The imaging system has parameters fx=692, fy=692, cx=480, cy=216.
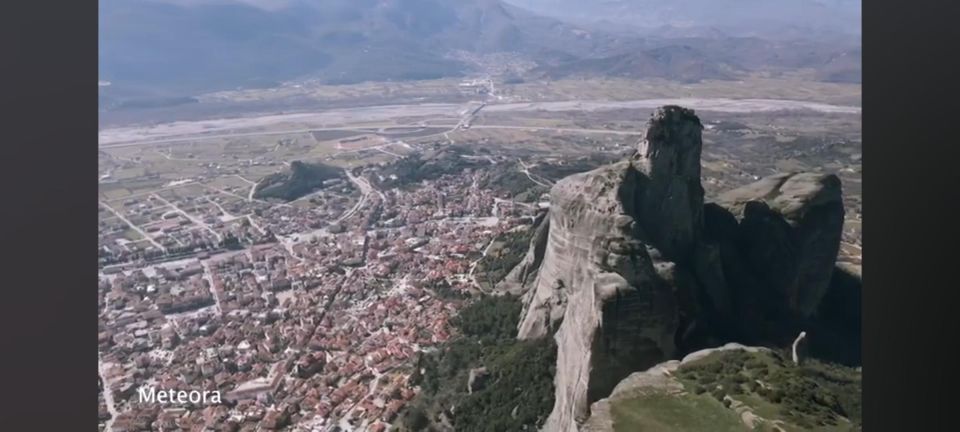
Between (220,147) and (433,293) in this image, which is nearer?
(433,293)

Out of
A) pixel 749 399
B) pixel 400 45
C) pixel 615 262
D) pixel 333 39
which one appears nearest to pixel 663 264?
pixel 615 262

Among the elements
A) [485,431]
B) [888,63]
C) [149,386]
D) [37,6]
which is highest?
[37,6]

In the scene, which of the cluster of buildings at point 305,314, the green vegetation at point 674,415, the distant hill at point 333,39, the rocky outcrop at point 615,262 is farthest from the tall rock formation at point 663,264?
the distant hill at point 333,39

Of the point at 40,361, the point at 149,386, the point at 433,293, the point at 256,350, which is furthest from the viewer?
the point at 433,293

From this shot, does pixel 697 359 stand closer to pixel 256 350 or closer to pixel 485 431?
pixel 485 431

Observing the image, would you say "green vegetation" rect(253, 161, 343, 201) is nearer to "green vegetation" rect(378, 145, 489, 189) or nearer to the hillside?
"green vegetation" rect(378, 145, 489, 189)

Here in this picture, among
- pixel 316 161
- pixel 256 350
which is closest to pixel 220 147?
pixel 316 161

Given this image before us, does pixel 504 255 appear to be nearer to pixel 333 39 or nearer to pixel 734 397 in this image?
pixel 734 397
